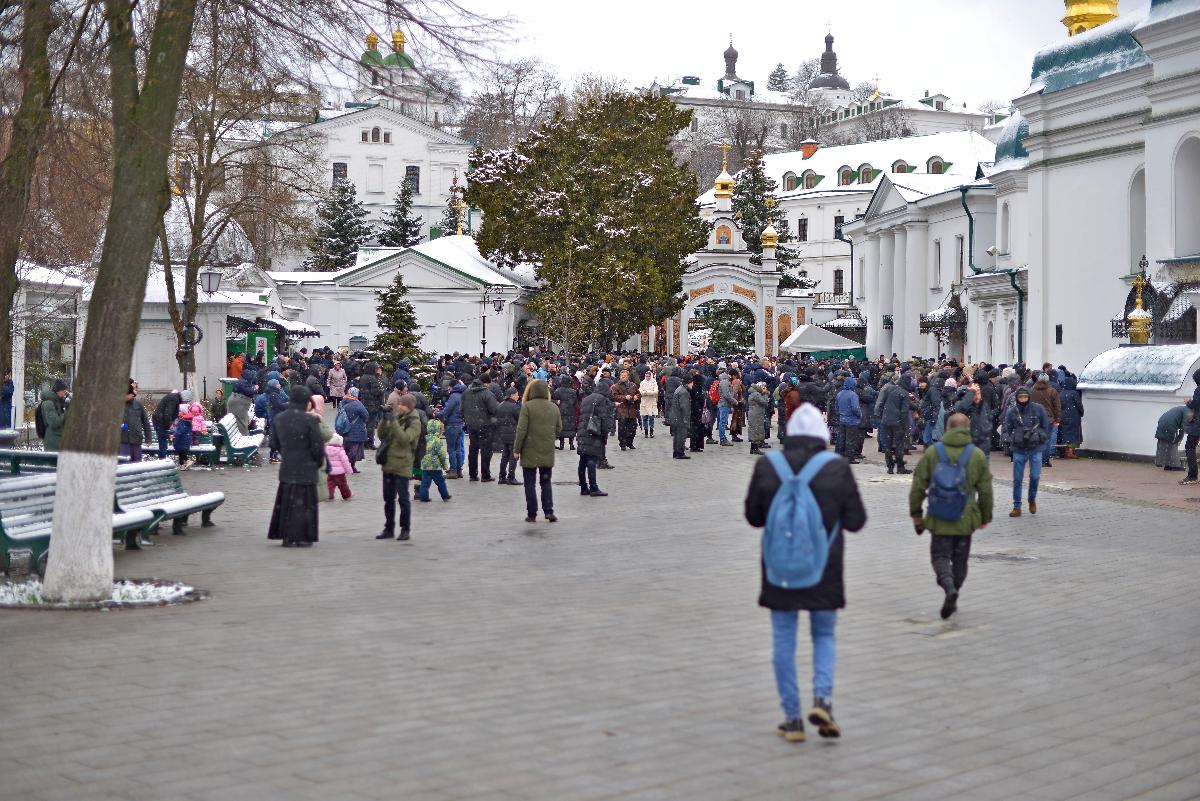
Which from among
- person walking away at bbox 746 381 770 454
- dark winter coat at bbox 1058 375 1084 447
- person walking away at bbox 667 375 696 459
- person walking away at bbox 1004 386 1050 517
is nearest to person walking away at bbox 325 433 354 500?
person walking away at bbox 1004 386 1050 517

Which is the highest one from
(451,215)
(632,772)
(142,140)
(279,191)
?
(451,215)

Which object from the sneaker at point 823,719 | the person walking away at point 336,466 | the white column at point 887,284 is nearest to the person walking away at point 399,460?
the person walking away at point 336,466

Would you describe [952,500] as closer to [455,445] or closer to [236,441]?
[455,445]

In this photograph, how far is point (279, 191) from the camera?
41.4 meters

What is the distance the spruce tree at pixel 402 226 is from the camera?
9588cm

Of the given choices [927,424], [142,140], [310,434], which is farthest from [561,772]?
[927,424]

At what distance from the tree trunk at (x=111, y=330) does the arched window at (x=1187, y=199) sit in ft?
90.6

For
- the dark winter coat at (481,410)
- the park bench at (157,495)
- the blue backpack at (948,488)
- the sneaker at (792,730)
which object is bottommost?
the sneaker at (792,730)

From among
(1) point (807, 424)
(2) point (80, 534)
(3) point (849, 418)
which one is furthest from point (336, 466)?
(1) point (807, 424)

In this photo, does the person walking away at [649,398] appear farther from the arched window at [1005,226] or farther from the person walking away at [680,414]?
the arched window at [1005,226]

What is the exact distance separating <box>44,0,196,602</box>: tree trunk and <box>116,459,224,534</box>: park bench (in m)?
2.88

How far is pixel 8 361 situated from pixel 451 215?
259 ft

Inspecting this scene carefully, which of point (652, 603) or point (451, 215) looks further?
point (451, 215)

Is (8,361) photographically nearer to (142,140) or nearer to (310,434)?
(310,434)
